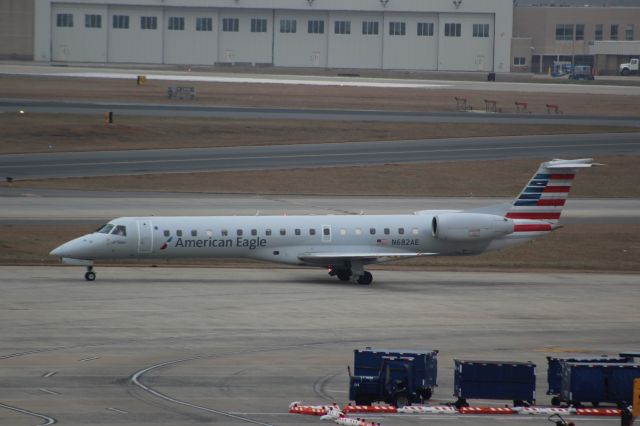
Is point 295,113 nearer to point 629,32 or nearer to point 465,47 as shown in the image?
point 465,47

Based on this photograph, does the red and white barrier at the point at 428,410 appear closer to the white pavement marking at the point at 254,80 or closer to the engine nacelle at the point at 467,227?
the engine nacelle at the point at 467,227

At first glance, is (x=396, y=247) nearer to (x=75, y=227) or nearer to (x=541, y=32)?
(x=75, y=227)

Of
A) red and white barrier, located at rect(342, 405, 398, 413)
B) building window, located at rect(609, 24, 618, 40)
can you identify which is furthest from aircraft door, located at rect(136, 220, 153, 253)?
building window, located at rect(609, 24, 618, 40)

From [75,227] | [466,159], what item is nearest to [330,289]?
[75,227]

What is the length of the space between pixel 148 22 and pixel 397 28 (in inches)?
1230

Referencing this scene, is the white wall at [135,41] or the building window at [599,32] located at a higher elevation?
the building window at [599,32]

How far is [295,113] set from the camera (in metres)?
92.2

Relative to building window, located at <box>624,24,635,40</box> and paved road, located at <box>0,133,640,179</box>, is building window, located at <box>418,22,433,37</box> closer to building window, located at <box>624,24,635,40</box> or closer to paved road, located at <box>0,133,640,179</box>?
building window, located at <box>624,24,635,40</box>

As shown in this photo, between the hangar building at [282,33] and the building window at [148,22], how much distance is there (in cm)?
12

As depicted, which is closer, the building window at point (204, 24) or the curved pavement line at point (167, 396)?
the curved pavement line at point (167, 396)

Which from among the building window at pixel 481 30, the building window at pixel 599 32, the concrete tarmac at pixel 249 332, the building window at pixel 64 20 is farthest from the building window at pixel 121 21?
the concrete tarmac at pixel 249 332

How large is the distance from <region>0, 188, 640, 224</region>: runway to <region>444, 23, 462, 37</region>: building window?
8217 centimetres

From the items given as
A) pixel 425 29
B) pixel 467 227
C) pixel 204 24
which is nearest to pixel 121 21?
A: pixel 204 24

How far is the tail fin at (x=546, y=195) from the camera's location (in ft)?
151
